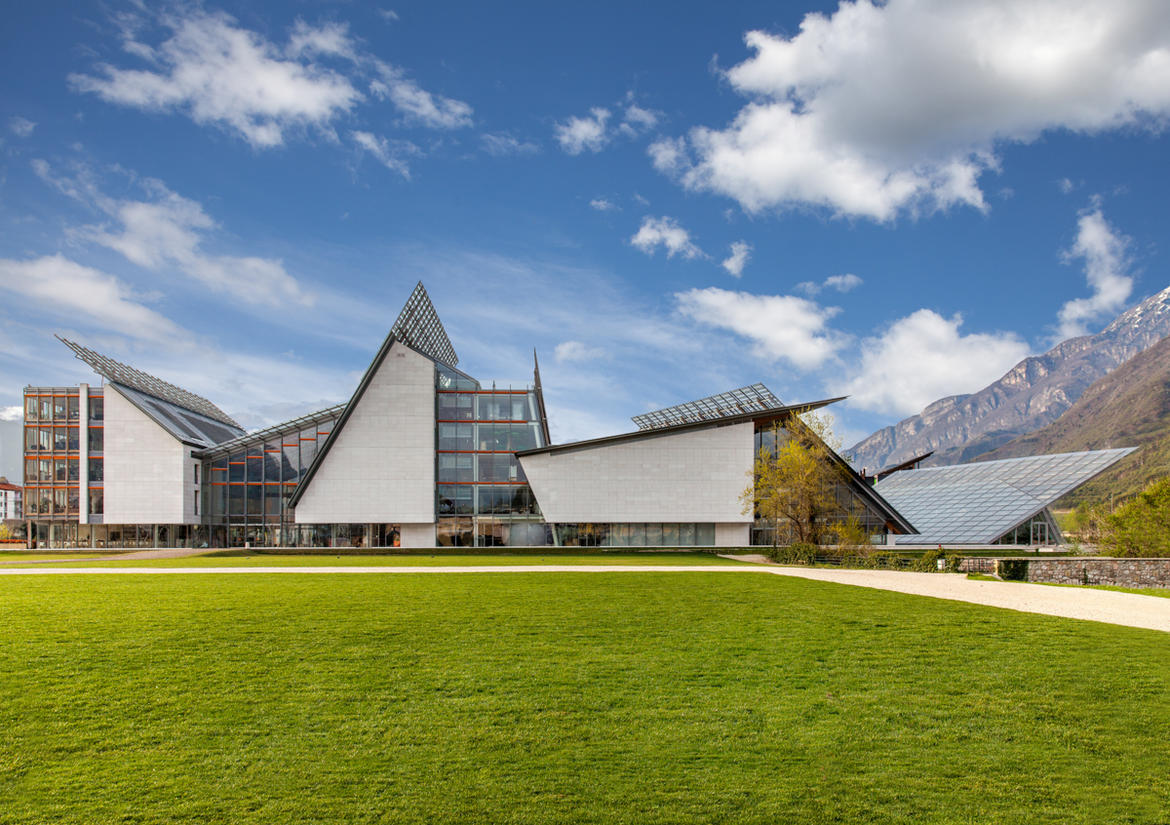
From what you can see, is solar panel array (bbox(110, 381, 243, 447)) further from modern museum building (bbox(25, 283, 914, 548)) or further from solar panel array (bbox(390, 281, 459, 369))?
solar panel array (bbox(390, 281, 459, 369))

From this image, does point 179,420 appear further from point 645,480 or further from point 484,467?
point 645,480

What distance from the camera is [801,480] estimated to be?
4753 centimetres

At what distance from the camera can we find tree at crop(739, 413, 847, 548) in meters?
47.9

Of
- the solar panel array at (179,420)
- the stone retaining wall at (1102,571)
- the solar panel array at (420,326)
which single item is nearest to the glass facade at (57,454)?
the solar panel array at (179,420)

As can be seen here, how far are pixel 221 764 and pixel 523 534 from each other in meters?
53.5

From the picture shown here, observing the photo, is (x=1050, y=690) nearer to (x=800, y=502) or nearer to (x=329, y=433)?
(x=800, y=502)

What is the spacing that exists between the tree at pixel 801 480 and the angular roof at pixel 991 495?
794 inches

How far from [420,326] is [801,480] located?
39.9 m

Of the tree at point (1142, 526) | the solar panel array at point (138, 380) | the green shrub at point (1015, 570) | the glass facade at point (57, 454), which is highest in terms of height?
the solar panel array at point (138, 380)

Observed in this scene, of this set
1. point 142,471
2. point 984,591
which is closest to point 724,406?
point 984,591

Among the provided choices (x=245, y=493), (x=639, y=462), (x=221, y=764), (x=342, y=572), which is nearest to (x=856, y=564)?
(x=639, y=462)

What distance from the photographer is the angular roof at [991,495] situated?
210ft

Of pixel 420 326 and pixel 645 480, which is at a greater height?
Answer: pixel 420 326

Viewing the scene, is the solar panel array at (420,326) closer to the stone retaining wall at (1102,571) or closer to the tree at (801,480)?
the tree at (801,480)
